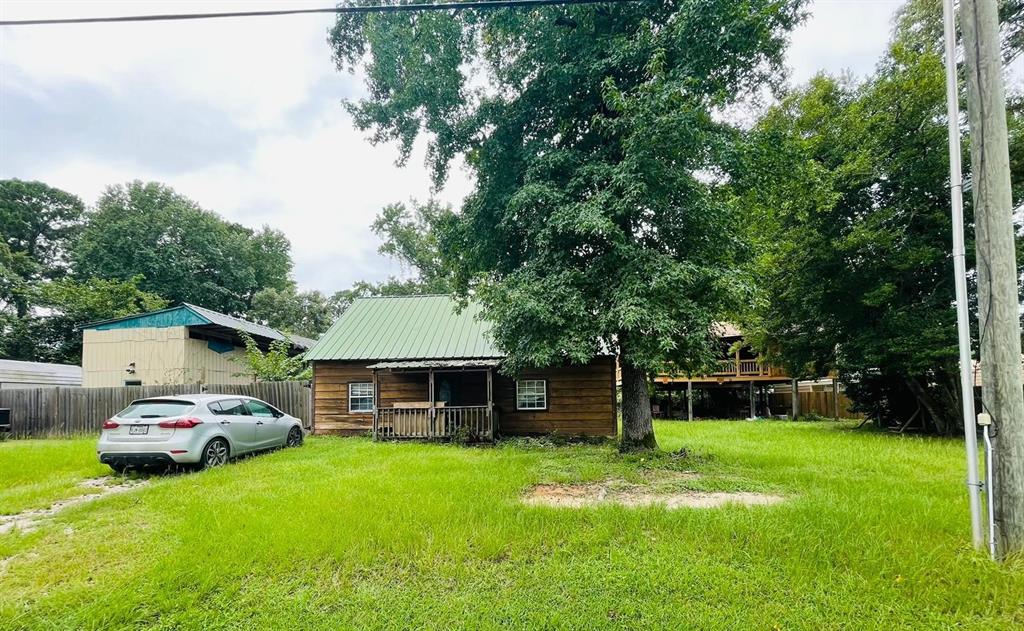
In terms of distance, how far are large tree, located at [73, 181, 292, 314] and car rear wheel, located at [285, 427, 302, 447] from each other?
103ft

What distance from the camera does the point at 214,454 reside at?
347 inches

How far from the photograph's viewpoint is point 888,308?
14375 millimetres

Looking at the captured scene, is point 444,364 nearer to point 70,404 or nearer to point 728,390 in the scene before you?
point 70,404

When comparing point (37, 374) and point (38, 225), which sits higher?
point (38, 225)

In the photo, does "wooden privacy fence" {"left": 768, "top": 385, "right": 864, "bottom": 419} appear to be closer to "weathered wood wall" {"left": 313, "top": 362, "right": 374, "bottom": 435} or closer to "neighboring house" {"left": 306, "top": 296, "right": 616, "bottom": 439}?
"neighboring house" {"left": 306, "top": 296, "right": 616, "bottom": 439}

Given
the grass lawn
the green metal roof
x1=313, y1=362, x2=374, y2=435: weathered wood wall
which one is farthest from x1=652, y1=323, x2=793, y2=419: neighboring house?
the grass lawn

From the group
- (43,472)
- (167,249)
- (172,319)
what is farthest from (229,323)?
(167,249)

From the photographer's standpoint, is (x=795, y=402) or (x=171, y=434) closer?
(x=171, y=434)

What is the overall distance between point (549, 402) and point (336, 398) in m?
6.83

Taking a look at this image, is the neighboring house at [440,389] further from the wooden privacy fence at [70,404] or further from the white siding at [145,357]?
the white siding at [145,357]

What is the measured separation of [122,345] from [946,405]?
101 ft

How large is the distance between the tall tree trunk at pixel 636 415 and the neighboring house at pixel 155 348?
16976 mm

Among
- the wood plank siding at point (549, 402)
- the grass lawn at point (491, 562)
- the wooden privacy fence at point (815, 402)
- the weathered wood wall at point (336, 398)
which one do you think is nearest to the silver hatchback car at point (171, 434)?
the grass lawn at point (491, 562)

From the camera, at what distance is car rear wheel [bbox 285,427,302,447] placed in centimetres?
1169
